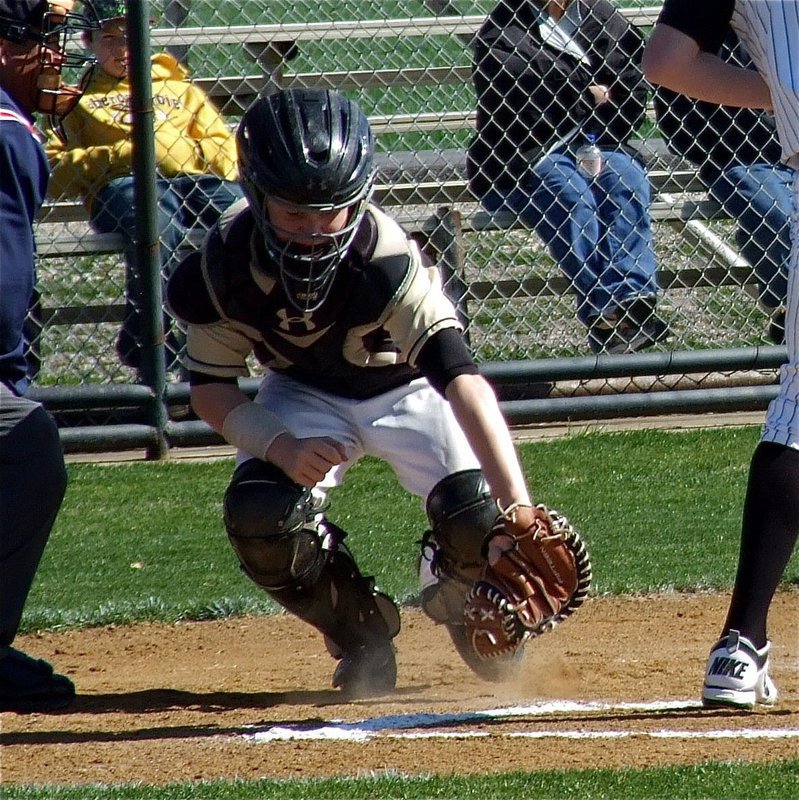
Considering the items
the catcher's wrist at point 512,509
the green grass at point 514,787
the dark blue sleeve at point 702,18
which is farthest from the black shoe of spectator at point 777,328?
the green grass at point 514,787

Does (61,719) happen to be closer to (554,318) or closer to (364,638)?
(364,638)

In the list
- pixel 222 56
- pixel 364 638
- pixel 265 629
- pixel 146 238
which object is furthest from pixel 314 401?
pixel 222 56

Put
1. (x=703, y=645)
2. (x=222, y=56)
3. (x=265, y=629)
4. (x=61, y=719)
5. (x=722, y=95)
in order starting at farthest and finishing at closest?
(x=222, y=56) < (x=265, y=629) < (x=703, y=645) < (x=61, y=719) < (x=722, y=95)

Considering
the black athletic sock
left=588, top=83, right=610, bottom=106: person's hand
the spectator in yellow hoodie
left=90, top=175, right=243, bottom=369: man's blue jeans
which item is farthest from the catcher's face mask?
left=588, top=83, right=610, bottom=106: person's hand

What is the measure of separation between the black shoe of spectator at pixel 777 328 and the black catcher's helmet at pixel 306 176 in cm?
401

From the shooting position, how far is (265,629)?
4.33 m

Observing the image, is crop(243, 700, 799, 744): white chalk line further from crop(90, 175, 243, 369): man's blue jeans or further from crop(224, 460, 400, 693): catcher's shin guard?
crop(90, 175, 243, 369): man's blue jeans

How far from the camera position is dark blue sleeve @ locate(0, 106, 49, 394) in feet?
10.8

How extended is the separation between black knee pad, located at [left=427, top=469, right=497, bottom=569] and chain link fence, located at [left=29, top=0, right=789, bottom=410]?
284cm

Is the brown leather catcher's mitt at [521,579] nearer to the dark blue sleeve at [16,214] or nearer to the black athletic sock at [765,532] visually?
the black athletic sock at [765,532]

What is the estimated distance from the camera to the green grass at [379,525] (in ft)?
14.9

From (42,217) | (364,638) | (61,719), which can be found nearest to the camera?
(61,719)

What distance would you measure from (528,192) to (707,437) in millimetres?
1408

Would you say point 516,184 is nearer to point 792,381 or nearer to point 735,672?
point 792,381
